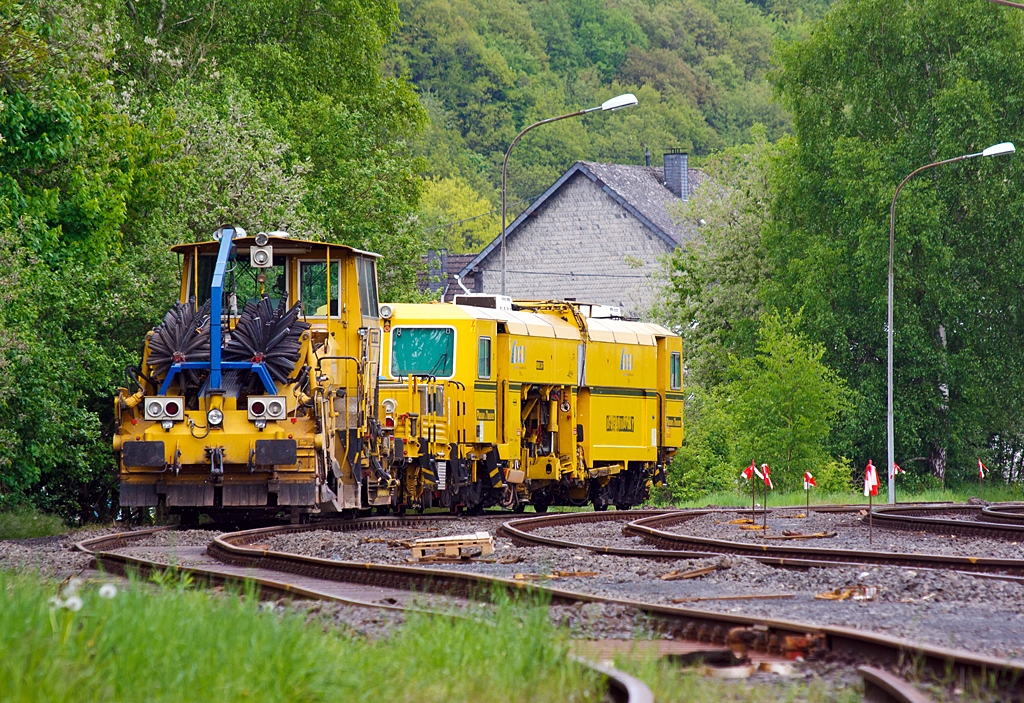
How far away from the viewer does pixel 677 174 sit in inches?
2771

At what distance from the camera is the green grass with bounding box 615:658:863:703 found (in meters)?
7.51

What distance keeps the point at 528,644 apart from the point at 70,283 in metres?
15.8

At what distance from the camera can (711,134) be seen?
126m

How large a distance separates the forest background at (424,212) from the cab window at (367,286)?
4.33 m

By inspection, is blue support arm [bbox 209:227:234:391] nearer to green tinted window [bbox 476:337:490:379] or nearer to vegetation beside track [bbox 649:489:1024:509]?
green tinted window [bbox 476:337:490:379]

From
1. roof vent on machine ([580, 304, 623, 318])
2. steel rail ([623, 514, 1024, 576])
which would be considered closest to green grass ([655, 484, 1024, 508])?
roof vent on machine ([580, 304, 623, 318])

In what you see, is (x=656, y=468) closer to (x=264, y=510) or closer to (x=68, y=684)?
(x=264, y=510)

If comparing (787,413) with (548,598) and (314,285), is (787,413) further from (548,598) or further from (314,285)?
(548,598)

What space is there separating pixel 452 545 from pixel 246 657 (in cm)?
887

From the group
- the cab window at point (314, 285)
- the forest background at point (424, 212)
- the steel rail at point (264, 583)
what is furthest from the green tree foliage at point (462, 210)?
the steel rail at point (264, 583)

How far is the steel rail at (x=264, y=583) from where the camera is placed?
742 centimetres

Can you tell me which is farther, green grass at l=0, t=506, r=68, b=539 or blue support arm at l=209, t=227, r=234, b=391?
green grass at l=0, t=506, r=68, b=539

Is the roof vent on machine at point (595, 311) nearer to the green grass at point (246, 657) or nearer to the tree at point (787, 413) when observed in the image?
the tree at point (787, 413)

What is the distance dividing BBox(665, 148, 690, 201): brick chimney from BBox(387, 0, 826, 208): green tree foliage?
127ft
